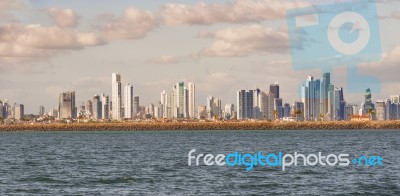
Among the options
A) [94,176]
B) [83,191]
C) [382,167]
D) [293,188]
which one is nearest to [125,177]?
[94,176]

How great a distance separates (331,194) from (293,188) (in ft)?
12.6

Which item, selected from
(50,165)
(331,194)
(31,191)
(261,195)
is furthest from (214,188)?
(50,165)

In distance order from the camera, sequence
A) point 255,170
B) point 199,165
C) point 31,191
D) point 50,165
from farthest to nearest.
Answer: point 50,165, point 199,165, point 255,170, point 31,191

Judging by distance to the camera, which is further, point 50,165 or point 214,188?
point 50,165

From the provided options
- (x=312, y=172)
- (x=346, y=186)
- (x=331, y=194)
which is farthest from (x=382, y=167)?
(x=331, y=194)

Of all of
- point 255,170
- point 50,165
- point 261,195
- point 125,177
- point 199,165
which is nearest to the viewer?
point 261,195

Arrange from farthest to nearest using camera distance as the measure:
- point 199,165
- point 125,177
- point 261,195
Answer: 1. point 199,165
2. point 125,177
3. point 261,195

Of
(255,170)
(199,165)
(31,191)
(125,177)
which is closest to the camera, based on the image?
(31,191)

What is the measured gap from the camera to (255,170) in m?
66.5

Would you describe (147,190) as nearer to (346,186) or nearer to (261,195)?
(261,195)

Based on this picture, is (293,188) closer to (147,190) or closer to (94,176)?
(147,190)

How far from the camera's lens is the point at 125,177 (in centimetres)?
6103

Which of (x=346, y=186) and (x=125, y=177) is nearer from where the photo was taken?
(x=346, y=186)

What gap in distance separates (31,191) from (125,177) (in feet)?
33.1
